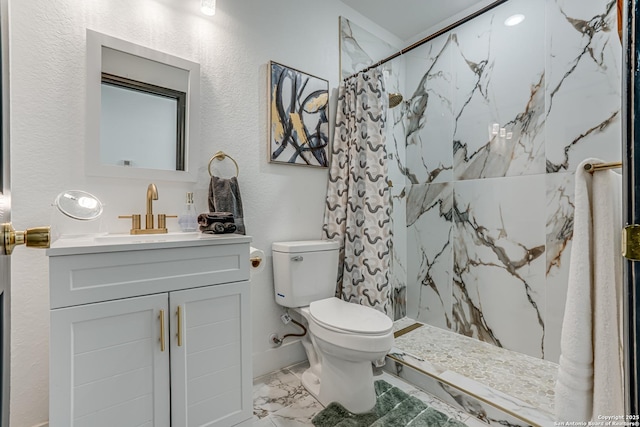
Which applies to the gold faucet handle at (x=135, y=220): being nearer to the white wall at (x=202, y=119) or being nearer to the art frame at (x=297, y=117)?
the white wall at (x=202, y=119)

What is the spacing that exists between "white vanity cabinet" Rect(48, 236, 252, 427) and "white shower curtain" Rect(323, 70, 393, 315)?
0.83 metres

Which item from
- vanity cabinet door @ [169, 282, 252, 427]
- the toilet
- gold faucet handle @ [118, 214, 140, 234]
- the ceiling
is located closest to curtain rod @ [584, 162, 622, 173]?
the toilet

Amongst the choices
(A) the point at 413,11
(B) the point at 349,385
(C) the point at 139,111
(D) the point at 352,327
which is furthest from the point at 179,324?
(A) the point at 413,11

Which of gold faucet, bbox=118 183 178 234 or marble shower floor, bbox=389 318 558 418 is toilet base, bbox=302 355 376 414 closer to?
marble shower floor, bbox=389 318 558 418

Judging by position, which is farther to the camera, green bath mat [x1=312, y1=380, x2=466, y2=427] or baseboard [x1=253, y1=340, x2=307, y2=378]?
baseboard [x1=253, y1=340, x2=307, y2=378]

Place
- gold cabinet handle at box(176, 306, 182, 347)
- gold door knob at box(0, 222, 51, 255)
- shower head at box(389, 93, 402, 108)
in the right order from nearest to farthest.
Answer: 1. gold door knob at box(0, 222, 51, 255)
2. gold cabinet handle at box(176, 306, 182, 347)
3. shower head at box(389, 93, 402, 108)

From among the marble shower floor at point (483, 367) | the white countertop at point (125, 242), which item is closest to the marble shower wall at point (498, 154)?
the marble shower floor at point (483, 367)

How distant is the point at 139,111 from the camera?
143 centimetres

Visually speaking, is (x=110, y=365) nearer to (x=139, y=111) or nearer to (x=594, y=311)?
(x=139, y=111)

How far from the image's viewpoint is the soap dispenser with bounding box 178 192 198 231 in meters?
1.47

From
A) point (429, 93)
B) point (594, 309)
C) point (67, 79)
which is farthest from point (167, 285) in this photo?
point (429, 93)

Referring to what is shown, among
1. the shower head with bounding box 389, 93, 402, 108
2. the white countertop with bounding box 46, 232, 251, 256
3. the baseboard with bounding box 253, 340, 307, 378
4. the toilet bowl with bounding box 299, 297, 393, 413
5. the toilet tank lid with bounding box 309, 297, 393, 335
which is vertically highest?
the shower head with bounding box 389, 93, 402, 108

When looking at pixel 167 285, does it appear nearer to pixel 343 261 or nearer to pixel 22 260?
pixel 22 260

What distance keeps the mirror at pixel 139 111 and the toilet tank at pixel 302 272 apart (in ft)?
2.25
